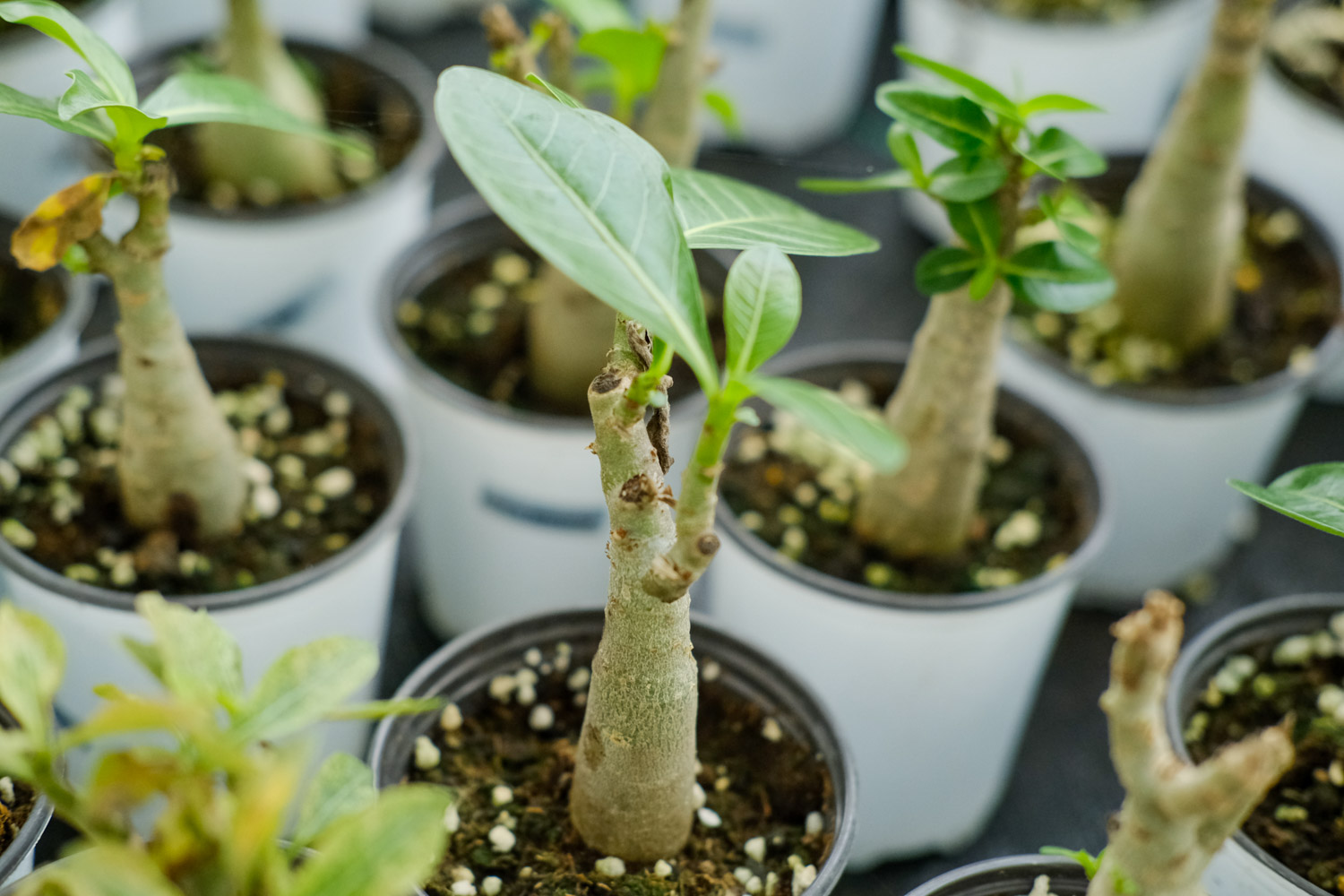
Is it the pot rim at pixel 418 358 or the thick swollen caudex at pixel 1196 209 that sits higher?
the thick swollen caudex at pixel 1196 209

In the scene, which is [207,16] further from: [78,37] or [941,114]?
[941,114]

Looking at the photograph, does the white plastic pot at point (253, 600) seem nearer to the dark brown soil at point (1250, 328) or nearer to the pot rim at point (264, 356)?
the pot rim at point (264, 356)

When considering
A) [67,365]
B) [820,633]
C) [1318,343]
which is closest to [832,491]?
[820,633]

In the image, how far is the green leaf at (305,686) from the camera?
57cm

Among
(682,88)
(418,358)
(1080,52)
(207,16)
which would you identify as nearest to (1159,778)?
(682,88)

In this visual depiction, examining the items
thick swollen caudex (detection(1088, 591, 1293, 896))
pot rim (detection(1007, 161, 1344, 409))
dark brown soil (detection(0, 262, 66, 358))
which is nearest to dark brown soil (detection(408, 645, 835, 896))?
Answer: thick swollen caudex (detection(1088, 591, 1293, 896))

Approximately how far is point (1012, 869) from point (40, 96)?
1249mm

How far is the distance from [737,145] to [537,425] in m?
0.95

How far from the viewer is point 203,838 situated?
510 millimetres

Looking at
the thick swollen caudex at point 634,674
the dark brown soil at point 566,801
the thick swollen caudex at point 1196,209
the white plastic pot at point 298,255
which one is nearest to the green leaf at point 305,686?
the thick swollen caudex at point 634,674

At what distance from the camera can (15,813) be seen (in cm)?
78

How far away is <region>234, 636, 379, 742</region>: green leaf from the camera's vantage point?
1.86 ft

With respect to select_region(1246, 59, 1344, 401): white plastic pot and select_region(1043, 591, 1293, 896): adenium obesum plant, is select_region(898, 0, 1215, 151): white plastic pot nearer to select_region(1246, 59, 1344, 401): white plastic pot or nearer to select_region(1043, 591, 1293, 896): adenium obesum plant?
select_region(1246, 59, 1344, 401): white plastic pot

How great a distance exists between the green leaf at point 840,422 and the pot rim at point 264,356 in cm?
53
